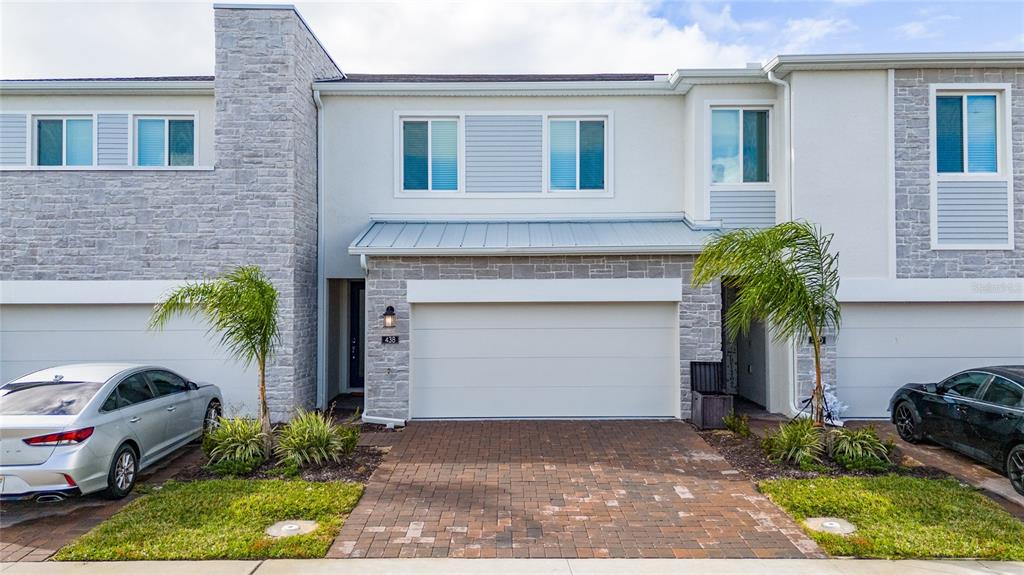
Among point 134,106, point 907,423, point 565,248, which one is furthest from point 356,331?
point 907,423

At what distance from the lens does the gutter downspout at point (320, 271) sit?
38.9 feet

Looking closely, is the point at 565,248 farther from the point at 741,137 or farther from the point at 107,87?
the point at 107,87

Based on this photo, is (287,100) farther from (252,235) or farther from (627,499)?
(627,499)

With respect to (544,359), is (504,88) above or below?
above

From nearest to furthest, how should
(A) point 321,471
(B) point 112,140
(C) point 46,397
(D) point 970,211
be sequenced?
(C) point 46,397 → (A) point 321,471 → (D) point 970,211 → (B) point 112,140

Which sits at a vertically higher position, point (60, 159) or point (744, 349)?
point (60, 159)

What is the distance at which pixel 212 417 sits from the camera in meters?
9.53

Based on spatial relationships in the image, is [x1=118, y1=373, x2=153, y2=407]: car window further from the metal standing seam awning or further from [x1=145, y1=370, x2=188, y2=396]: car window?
the metal standing seam awning

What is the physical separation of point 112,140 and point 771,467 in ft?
44.6

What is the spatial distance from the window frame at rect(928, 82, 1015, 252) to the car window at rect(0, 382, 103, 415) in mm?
13550

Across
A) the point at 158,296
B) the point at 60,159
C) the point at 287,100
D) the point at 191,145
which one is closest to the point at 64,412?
the point at 158,296

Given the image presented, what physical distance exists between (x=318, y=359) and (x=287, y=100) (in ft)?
16.4

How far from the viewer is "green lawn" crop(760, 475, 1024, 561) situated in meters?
5.61

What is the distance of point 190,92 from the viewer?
39.1 feet
